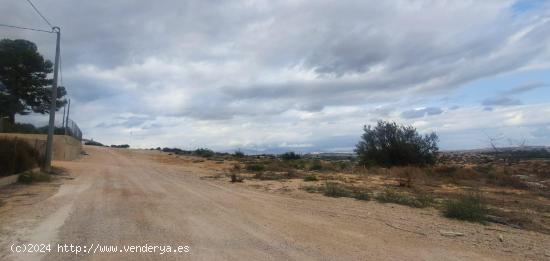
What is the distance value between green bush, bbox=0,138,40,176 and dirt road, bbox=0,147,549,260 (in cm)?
600

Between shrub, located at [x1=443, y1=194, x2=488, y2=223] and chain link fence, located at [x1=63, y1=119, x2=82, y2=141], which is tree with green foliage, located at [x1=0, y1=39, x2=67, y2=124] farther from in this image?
shrub, located at [x1=443, y1=194, x2=488, y2=223]

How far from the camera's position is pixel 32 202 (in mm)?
A: 14555

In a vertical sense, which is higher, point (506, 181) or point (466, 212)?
point (506, 181)

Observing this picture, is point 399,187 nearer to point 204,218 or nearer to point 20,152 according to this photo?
point 204,218

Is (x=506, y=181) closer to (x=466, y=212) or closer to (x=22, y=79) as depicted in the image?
(x=466, y=212)

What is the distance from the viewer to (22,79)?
52.0 m

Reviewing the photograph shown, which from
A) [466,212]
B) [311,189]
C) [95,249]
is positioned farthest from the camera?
[311,189]

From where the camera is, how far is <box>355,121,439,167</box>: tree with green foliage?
4231 cm

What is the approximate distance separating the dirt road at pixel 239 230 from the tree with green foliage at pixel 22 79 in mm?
41806

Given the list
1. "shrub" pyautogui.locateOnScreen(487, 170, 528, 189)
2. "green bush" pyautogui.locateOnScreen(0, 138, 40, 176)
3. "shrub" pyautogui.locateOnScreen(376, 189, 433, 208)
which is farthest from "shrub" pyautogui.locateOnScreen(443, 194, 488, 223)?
"green bush" pyautogui.locateOnScreen(0, 138, 40, 176)

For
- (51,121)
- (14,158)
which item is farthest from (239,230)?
(51,121)

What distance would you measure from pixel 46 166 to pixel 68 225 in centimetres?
1775

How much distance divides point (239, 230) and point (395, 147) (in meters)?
34.4

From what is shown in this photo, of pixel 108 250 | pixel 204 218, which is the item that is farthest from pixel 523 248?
pixel 108 250
